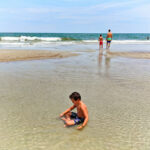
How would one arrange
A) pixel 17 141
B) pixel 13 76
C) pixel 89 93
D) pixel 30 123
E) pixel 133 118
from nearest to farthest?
pixel 17 141 → pixel 30 123 → pixel 133 118 → pixel 89 93 → pixel 13 76

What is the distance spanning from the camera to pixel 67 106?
4.40m

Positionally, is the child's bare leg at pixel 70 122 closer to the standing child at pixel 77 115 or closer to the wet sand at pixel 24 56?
the standing child at pixel 77 115

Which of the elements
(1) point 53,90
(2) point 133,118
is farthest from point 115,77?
(2) point 133,118

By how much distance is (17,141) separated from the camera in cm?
299

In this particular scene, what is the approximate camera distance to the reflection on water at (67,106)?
301 centimetres

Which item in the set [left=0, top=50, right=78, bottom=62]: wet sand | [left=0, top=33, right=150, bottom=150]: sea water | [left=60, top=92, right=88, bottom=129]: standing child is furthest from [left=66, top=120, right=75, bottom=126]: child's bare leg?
[left=0, top=50, right=78, bottom=62]: wet sand

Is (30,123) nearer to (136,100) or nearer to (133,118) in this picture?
(133,118)

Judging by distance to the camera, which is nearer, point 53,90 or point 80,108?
point 80,108

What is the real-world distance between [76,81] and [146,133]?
3517 millimetres

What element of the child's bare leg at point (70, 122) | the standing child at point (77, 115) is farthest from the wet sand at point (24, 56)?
the child's bare leg at point (70, 122)

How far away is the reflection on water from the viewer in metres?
3.01

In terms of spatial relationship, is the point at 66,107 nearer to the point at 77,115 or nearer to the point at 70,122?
the point at 77,115

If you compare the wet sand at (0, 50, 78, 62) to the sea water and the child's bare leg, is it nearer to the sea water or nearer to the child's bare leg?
the sea water

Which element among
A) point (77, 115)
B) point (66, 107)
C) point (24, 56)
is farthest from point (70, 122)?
point (24, 56)
